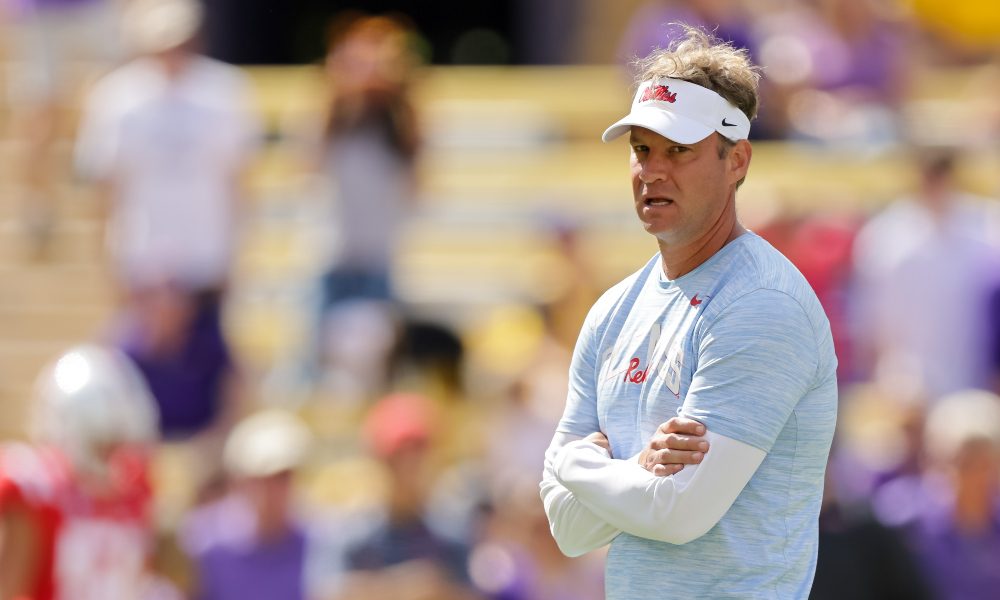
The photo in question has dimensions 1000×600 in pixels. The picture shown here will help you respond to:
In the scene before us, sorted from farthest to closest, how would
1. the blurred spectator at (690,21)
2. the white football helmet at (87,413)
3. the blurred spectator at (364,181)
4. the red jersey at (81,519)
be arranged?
the blurred spectator at (690,21)
the blurred spectator at (364,181)
the white football helmet at (87,413)
the red jersey at (81,519)

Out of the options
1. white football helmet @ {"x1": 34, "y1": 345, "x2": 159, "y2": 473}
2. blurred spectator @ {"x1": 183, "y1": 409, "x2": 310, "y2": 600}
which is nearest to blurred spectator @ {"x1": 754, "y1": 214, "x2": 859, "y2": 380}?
blurred spectator @ {"x1": 183, "y1": 409, "x2": 310, "y2": 600}

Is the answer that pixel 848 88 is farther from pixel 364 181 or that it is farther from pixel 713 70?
pixel 713 70

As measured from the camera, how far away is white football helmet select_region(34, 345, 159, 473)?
660 centimetres

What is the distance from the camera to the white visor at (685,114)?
322 centimetres

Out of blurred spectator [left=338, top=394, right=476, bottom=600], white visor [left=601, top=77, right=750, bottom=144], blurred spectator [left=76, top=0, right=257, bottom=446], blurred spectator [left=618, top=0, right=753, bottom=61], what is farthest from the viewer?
blurred spectator [left=618, top=0, right=753, bottom=61]

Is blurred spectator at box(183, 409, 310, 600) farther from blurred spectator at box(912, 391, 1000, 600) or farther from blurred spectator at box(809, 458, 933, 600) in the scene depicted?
blurred spectator at box(912, 391, 1000, 600)

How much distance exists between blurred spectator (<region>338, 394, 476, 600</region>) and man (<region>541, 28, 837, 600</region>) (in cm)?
396

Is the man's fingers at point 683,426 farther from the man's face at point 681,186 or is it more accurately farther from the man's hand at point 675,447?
the man's face at point 681,186

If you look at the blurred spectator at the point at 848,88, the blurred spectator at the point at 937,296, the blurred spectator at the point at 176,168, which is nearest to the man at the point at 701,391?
the blurred spectator at the point at 176,168

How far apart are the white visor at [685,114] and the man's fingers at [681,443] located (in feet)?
1.83

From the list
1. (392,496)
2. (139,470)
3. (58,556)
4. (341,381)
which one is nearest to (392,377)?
(341,381)

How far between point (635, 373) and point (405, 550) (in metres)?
4.24

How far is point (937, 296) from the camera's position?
9000 millimetres

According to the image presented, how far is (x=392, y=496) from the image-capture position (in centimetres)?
742
